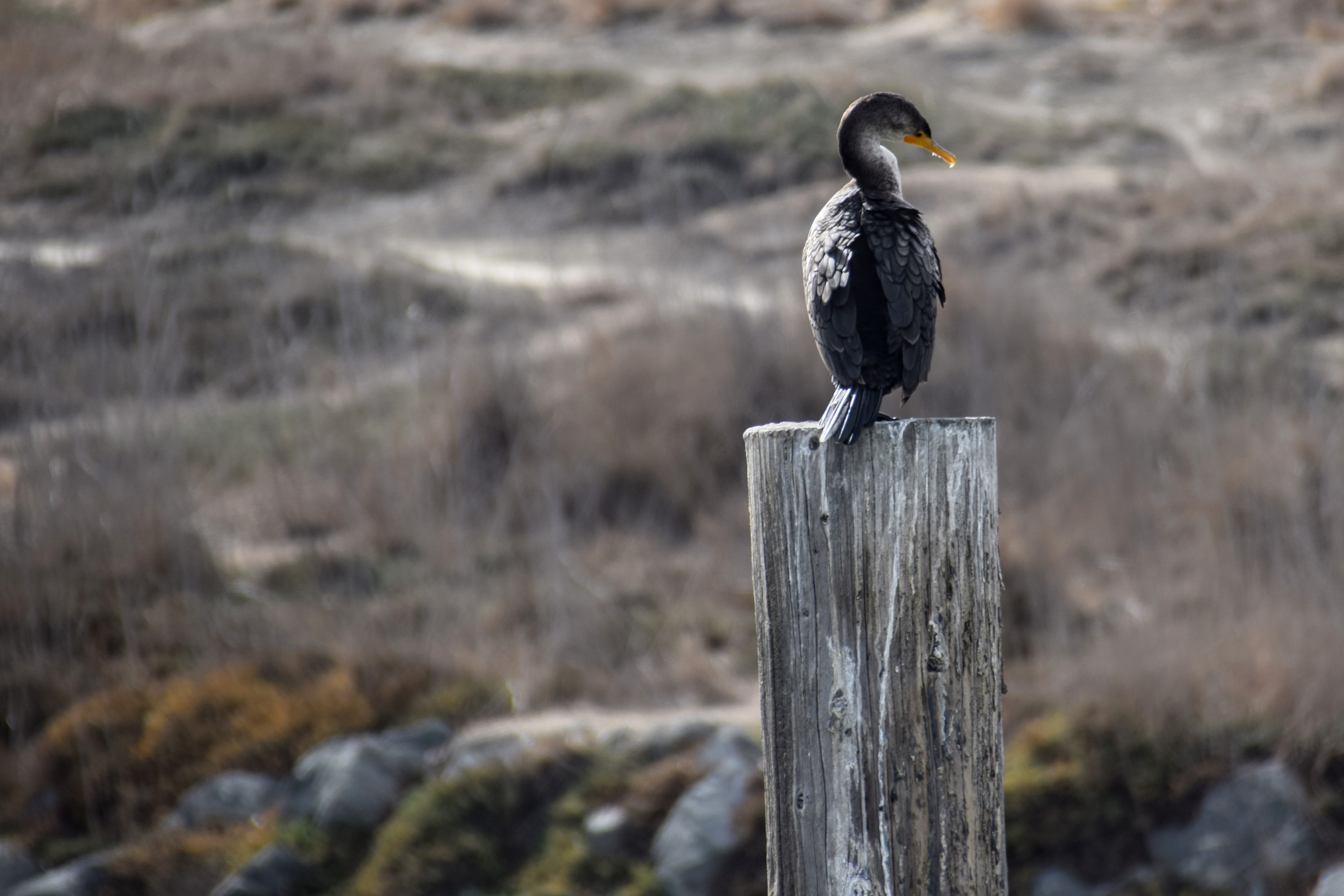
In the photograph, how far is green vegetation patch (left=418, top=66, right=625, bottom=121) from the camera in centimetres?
Result: 1939

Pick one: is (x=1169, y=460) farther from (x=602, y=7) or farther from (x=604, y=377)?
(x=602, y=7)

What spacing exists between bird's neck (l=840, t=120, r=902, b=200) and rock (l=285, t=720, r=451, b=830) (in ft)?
12.1

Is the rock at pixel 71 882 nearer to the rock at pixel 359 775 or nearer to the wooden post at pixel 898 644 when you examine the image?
the rock at pixel 359 775

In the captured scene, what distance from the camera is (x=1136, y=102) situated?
16.7 metres

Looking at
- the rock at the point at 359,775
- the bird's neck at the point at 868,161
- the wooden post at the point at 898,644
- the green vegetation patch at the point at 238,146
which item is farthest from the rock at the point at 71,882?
the green vegetation patch at the point at 238,146

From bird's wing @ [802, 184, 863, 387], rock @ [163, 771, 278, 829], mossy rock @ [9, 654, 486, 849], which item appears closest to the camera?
bird's wing @ [802, 184, 863, 387]

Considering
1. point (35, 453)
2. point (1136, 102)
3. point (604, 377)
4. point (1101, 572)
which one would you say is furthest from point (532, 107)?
point (1101, 572)

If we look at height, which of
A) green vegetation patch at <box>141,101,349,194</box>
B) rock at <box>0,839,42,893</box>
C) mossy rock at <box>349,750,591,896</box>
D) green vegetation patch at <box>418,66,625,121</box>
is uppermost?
green vegetation patch at <box>418,66,625,121</box>

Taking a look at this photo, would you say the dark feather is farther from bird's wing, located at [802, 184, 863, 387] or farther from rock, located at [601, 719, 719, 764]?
rock, located at [601, 719, 719, 764]

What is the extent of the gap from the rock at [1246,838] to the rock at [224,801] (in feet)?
12.8

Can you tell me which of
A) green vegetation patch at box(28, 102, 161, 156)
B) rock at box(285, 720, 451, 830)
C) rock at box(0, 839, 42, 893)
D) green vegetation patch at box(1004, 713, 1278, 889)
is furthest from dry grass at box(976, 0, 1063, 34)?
rock at box(0, 839, 42, 893)

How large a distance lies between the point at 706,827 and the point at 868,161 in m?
2.99

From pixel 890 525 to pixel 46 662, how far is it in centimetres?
572

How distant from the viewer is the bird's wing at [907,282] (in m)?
2.10
